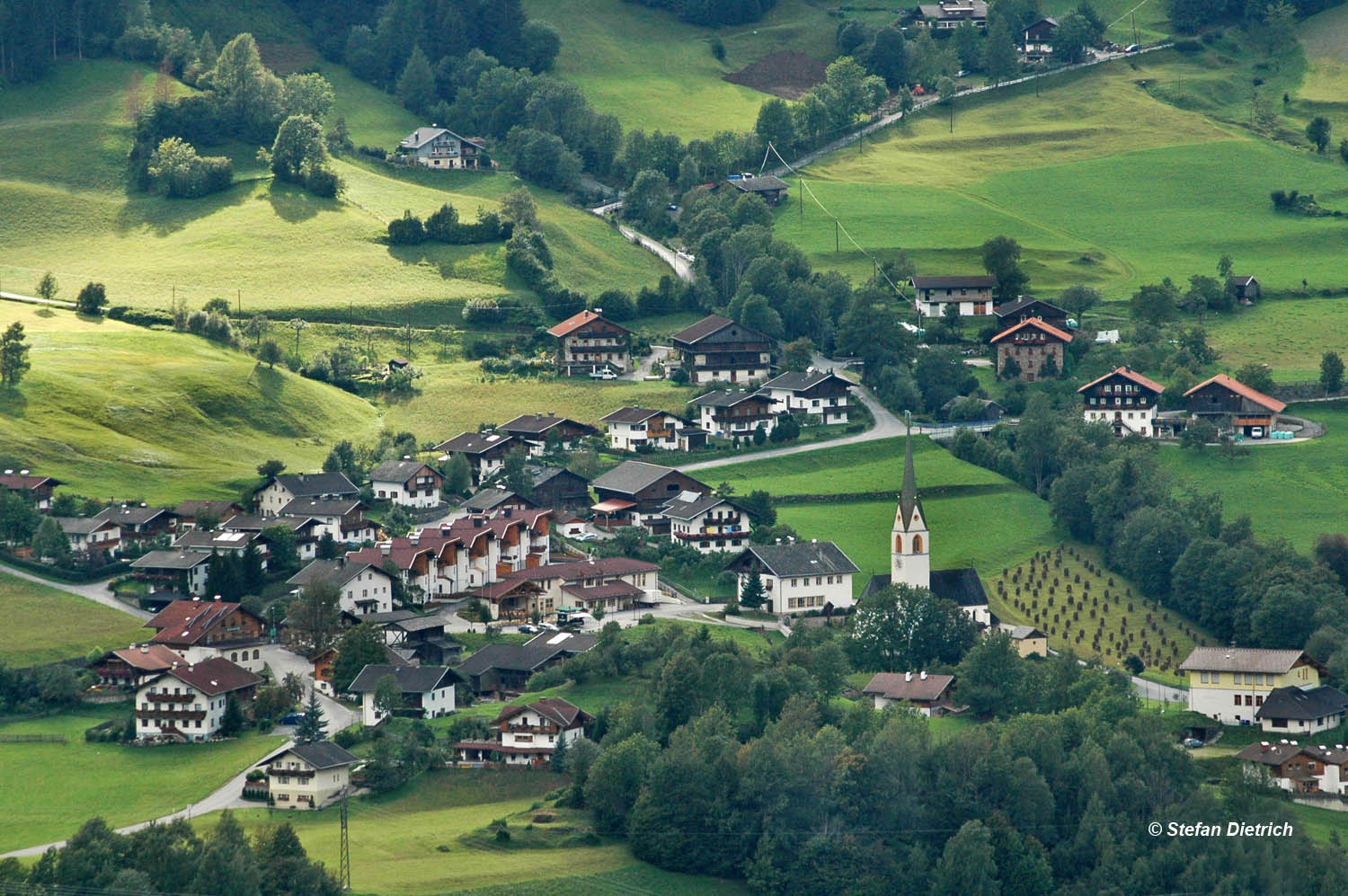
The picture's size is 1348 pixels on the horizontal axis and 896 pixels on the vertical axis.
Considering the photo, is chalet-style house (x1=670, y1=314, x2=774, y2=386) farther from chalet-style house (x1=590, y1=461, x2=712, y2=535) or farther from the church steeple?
the church steeple

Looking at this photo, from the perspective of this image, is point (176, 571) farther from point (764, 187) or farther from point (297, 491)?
point (764, 187)

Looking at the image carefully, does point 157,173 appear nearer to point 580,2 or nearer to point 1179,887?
point 580,2

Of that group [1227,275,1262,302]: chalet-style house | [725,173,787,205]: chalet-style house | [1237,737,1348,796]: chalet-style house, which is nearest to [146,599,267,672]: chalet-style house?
[1237,737,1348,796]: chalet-style house

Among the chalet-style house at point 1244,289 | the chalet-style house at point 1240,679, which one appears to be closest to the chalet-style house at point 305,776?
the chalet-style house at point 1240,679

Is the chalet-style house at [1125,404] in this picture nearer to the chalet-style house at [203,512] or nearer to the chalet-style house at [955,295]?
the chalet-style house at [955,295]

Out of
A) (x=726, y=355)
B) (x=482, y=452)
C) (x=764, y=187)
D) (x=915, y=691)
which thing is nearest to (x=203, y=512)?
(x=482, y=452)

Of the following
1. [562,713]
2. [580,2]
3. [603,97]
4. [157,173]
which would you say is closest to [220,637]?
[562,713]
